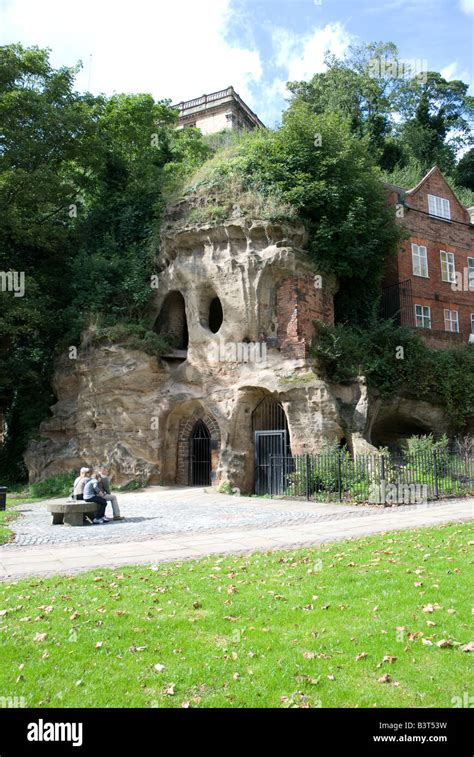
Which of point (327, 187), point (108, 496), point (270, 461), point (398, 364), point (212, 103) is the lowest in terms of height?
point (108, 496)

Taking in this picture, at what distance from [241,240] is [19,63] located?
44.9 feet

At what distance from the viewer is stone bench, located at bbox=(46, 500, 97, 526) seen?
533 inches

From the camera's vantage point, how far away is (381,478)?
16.5 meters

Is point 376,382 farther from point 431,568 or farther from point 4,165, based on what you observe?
point 4,165

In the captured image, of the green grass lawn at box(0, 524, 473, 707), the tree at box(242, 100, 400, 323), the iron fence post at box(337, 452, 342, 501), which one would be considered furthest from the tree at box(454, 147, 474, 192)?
the green grass lawn at box(0, 524, 473, 707)

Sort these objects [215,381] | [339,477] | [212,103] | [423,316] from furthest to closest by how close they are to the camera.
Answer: [212,103]
[423,316]
[215,381]
[339,477]

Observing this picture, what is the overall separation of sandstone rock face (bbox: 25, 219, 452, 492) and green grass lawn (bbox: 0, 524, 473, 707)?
13217 millimetres

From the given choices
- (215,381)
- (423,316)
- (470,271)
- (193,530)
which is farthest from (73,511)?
(470,271)

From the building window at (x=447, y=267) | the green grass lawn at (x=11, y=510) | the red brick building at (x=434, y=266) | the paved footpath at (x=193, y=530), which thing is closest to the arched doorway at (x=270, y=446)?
the paved footpath at (x=193, y=530)

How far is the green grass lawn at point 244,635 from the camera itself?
4223 millimetres

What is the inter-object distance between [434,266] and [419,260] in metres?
1.21

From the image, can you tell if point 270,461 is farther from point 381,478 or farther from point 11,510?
point 11,510

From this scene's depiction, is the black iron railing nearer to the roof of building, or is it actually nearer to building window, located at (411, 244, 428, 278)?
building window, located at (411, 244, 428, 278)

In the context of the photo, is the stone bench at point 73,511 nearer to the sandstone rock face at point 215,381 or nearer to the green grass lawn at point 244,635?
the green grass lawn at point 244,635
